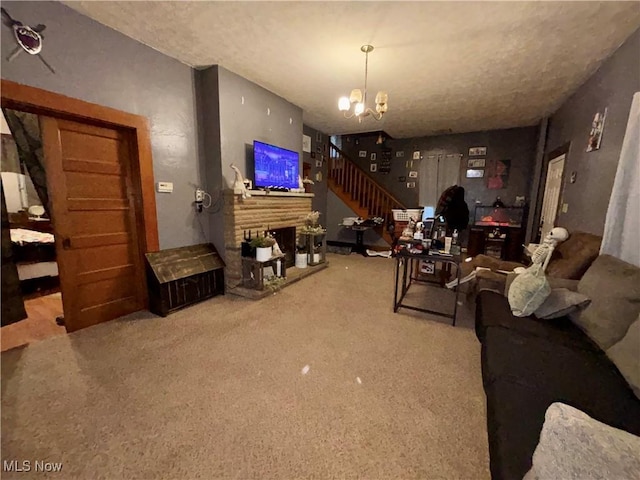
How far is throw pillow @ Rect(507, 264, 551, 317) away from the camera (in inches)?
73.5

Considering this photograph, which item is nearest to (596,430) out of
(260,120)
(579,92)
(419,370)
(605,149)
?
(419,370)

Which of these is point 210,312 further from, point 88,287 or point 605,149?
point 605,149

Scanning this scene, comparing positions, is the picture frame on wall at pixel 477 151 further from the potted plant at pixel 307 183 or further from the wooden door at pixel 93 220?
the wooden door at pixel 93 220

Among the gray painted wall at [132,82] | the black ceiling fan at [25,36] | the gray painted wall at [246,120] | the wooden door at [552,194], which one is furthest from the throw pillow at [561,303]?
the black ceiling fan at [25,36]

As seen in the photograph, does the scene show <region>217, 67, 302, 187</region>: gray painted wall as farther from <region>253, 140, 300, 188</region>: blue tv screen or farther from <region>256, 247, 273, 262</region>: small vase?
<region>256, 247, 273, 262</region>: small vase

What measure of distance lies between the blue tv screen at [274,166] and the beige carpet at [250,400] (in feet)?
6.34

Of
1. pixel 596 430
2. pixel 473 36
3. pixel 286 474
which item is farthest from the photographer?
pixel 473 36

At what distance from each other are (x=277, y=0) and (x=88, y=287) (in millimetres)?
2969

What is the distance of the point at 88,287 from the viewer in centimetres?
254

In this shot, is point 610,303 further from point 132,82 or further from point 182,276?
point 132,82

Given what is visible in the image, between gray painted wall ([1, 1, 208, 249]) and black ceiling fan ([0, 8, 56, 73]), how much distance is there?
28 millimetres

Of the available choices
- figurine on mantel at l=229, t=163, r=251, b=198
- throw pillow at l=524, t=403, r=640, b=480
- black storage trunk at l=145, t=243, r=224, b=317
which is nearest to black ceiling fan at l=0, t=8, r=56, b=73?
figurine on mantel at l=229, t=163, r=251, b=198

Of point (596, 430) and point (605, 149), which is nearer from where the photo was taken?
point (596, 430)

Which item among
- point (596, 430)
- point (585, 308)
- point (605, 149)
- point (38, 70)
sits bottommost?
point (585, 308)
